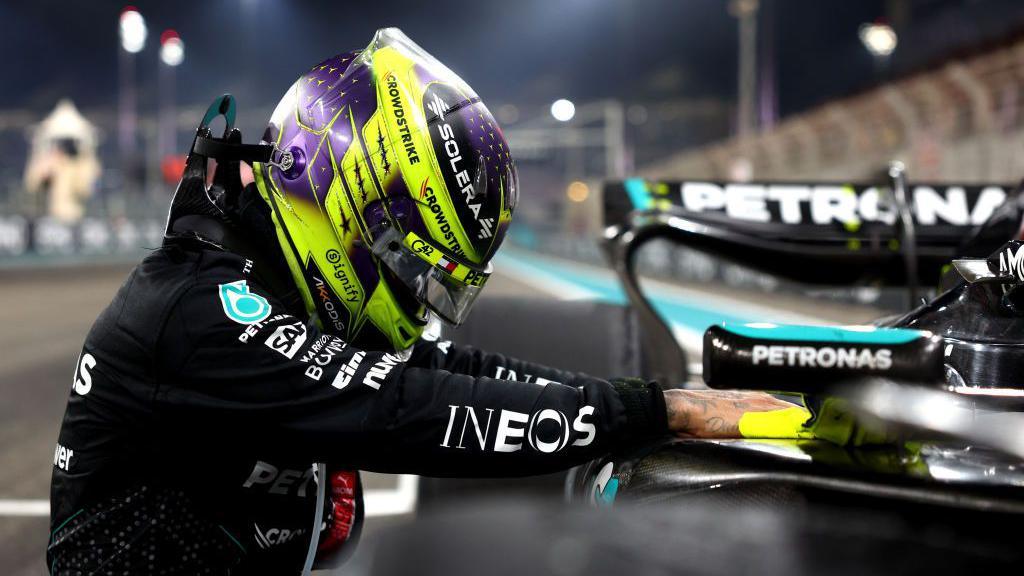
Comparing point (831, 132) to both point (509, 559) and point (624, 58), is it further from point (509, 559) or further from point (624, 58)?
point (509, 559)

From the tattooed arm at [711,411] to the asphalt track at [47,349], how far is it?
1.99m

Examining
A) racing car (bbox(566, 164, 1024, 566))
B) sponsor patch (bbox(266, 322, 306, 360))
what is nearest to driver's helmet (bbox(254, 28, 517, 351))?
sponsor patch (bbox(266, 322, 306, 360))

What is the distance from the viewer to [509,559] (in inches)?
26.1

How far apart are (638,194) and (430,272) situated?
88 centimetres

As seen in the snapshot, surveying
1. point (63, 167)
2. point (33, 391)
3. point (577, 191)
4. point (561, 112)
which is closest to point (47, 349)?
point (33, 391)

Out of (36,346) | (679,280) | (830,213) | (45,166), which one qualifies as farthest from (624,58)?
(830,213)

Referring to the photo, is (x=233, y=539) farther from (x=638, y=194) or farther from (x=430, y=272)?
(x=638, y=194)

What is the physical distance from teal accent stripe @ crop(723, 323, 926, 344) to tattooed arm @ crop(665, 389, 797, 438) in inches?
11.9

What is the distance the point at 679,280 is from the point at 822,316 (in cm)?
676

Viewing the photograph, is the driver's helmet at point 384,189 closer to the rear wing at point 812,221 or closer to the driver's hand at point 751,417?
the driver's hand at point 751,417

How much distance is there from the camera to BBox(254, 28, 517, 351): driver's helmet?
1.55 m

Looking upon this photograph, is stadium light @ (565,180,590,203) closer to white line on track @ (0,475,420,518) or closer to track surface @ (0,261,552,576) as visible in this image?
track surface @ (0,261,552,576)

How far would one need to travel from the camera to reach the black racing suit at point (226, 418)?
51.1 inches

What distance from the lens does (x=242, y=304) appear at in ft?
4.46
